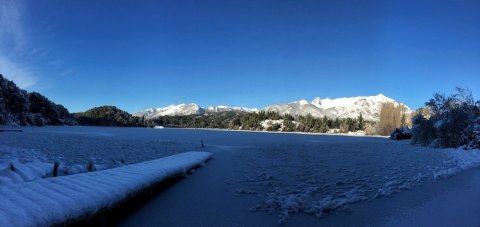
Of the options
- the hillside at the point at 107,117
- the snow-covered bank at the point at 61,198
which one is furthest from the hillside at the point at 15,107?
the snow-covered bank at the point at 61,198

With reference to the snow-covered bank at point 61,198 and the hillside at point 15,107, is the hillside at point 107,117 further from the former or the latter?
the snow-covered bank at point 61,198

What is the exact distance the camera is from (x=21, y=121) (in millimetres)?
83250

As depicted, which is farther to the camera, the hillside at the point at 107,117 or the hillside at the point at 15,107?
the hillside at the point at 107,117

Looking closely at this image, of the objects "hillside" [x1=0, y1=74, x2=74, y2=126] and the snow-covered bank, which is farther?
"hillside" [x1=0, y1=74, x2=74, y2=126]

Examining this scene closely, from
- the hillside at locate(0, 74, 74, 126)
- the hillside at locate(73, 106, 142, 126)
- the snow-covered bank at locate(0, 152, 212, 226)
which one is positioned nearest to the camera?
the snow-covered bank at locate(0, 152, 212, 226)

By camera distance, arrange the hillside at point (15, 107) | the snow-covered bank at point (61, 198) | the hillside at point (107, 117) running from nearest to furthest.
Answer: the snow-covered bank at point (61, 198) < the hillside at point (15, 107) < the hillside at point (107, 117)

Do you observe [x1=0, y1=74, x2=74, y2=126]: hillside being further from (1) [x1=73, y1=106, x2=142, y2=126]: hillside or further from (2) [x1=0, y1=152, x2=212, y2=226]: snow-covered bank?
(2) [x1=0, y1=152, x2=212, y2=226]: snow-covered bank

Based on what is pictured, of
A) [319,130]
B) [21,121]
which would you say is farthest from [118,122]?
[319,130]

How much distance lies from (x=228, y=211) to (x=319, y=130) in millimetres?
104085

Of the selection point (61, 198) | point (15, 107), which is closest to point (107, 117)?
point (15, 107)

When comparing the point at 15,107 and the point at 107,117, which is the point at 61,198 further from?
the point at 107,117

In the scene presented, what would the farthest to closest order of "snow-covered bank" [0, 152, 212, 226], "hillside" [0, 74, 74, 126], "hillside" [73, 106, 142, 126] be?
1. "hillside" [73, 106, 142, 126]
2. "hillside" [0, 74, 74, 126]
3. "snow-covered bank" [0, 152, 212, 226]

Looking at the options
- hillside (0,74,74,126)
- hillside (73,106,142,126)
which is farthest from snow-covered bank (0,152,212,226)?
hillside (73,106,142,126)

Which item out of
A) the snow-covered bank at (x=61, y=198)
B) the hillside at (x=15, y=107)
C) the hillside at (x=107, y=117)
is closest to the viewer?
the snow-covered bank at (x=61, y=198)
